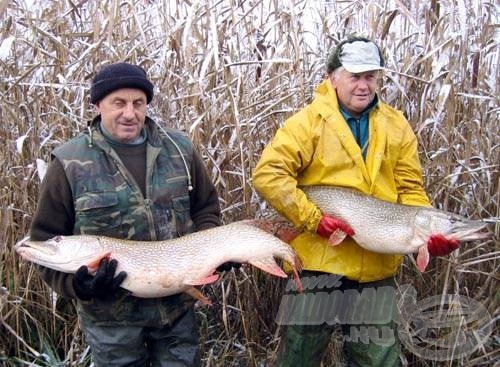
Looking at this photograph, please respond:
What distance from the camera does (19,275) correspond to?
3014mm

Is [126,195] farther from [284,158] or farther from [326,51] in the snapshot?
[326,51]

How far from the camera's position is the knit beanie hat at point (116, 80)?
2193 mm

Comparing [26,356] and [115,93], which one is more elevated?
[115,93]

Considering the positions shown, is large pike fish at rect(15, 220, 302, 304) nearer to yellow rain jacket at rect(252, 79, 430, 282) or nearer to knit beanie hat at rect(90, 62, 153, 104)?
yellow rain jacket at rect(252, 79, 430, 282)

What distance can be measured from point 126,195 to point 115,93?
0.37 meters

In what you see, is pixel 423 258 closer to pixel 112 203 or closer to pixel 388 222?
pixel 388 222

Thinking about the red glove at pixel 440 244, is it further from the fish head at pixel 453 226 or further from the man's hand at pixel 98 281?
the man's hand at pixel 98 281

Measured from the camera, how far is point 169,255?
2.26 metres

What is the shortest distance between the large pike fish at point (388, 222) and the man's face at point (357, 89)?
0.34 m

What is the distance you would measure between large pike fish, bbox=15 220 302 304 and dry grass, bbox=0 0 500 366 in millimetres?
633

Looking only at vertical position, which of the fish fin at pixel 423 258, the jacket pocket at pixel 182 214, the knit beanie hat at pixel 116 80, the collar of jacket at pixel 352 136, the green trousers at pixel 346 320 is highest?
the knit beanie hat at pixel 116 80

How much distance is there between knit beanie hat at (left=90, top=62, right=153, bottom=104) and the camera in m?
2.19

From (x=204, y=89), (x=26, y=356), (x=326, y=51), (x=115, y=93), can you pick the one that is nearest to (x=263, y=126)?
(x=204, y=89)

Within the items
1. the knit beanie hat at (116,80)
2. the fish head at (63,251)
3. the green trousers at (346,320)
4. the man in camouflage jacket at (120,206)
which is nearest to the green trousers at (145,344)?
the man in camouflage jacket at (120,206)
